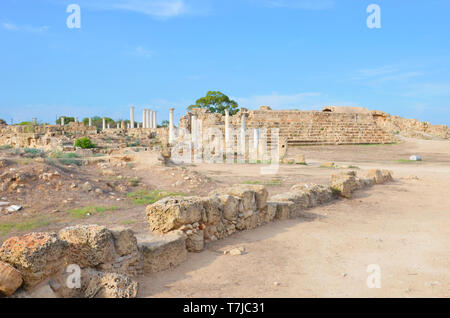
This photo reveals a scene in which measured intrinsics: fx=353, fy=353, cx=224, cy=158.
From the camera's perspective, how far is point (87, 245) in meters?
3.52

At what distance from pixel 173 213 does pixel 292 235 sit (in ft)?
6.79

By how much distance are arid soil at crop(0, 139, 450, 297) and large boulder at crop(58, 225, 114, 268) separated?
1.81 feet

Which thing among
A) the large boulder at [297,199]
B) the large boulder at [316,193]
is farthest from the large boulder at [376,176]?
the large boulder at [297,199]

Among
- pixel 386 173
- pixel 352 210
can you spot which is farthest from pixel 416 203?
pixel 386 173

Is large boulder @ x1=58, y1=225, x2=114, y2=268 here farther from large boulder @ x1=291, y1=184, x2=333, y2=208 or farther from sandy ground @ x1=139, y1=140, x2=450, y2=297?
large boulder @ x1=291, y1=184, x2=333, y2=208

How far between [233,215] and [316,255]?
1.55 meters

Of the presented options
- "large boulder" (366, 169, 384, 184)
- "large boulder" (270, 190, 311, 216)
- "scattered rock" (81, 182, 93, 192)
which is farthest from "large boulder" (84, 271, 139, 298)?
"large boulder" (366, 169, 384, 184)

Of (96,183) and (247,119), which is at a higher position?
(247,119)

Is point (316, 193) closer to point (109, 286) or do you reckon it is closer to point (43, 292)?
point (109, 286)

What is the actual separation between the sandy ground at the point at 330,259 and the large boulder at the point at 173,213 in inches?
20.0

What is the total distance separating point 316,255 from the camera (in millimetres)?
4715

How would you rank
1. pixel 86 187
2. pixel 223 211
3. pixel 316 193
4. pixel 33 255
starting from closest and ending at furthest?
pixel 33 255 < pixel 223 211 < pixel 316 193 < pixel 86 187

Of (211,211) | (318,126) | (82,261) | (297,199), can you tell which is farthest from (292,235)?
(318,126)
